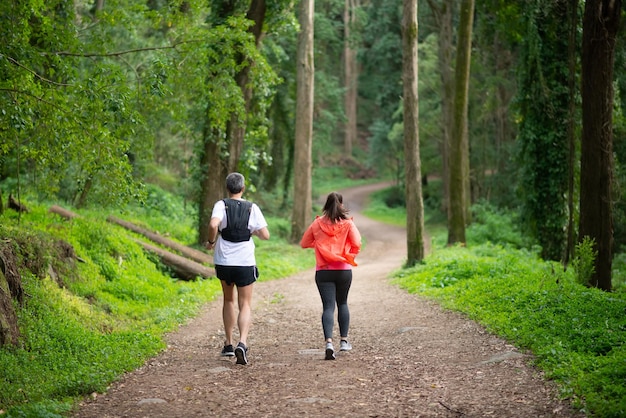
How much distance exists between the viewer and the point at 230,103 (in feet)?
43.1

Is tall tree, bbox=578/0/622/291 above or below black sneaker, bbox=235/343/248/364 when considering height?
above

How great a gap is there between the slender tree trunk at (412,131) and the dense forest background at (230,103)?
281 cm

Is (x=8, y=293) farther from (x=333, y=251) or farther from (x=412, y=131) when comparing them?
(x=412, y=131)

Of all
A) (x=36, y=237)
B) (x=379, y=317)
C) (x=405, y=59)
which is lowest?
(x=379, y=317)

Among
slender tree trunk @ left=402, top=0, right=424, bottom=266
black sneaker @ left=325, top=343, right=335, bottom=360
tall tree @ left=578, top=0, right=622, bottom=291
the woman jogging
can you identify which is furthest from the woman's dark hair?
slender tree trunk @ left=402, top=0, right=424, bottom=266

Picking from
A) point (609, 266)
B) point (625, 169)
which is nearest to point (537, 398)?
point (609, 266)

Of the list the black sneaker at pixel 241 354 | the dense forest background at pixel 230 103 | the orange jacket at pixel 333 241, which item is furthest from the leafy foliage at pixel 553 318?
the black sneaker at pixel 241 354

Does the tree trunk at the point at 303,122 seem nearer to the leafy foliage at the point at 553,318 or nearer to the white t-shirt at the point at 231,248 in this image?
the leafy foliage at the point at 553,318

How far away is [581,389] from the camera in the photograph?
584cm

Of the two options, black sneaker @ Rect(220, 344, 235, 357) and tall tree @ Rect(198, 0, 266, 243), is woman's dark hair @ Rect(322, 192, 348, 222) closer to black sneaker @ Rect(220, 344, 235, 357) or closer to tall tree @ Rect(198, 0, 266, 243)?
black sneaker @ Rect(220, 344, 235, 357)

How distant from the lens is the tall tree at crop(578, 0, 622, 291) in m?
11.1

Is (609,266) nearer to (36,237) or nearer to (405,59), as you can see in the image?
(405,59)

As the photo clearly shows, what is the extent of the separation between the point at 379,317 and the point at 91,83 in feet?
18.9

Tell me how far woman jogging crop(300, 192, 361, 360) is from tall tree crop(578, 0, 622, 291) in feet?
16.7
